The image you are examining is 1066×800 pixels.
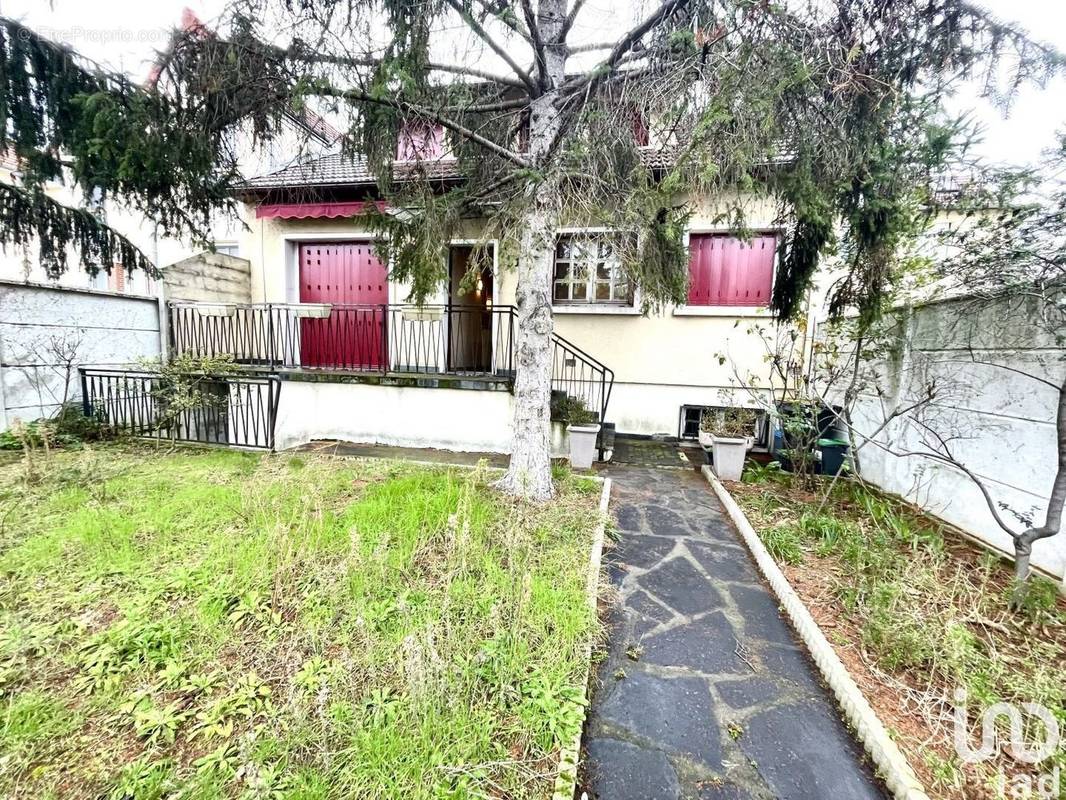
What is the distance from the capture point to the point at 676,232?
362 centimetres

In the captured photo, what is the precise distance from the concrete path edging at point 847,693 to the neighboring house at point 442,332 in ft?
12.7

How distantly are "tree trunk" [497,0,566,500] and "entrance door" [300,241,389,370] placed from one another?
4.89 meters

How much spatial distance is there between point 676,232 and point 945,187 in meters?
2.51

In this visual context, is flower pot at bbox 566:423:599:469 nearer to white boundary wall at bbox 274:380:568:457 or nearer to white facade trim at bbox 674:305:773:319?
white boundary wall at bbox 274:380:568:457

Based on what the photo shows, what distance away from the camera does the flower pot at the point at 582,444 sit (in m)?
5.89

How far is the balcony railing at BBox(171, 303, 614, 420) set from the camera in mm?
7129

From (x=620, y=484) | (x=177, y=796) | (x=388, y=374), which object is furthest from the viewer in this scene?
(x=388, y=374)

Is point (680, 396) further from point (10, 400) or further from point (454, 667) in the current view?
point (10, 400)

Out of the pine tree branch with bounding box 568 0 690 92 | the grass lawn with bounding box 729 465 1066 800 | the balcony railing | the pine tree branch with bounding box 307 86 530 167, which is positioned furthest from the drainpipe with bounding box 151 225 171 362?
the grass lawn with bounding box 729 465 1066 800

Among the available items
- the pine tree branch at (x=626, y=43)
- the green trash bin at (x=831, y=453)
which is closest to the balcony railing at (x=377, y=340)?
the green trash bin at (x=831, y=453)

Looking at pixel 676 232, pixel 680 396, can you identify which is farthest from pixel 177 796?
pixel 680 396

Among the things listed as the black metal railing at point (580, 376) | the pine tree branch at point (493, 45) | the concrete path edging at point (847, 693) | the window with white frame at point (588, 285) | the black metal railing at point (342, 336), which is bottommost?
the concrete path edging at point (847, 693)

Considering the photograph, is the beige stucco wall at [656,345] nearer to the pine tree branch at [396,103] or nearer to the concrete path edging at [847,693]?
the pine tree branch at [396,103]

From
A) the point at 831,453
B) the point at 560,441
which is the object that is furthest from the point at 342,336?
the point at 831,453
